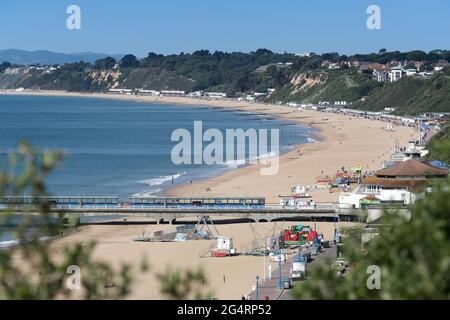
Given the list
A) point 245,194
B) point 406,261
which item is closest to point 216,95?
point 245,194

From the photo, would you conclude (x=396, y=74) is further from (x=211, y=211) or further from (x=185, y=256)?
(x=185, y=256)

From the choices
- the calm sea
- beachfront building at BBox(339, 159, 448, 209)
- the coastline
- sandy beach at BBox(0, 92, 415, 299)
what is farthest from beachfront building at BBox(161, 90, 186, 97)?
beachfront building at BBox(339, 159, 448, 209)

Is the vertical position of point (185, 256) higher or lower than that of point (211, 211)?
lower

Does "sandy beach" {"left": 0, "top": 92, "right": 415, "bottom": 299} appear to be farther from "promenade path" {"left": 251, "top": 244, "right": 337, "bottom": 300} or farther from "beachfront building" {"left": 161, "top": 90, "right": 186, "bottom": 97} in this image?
"beachfront building" {"left": 161, "top": 90, "right": 186, "bottom": 97}

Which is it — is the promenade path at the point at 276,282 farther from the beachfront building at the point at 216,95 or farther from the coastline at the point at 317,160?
the beachfront building at the point at 216,95

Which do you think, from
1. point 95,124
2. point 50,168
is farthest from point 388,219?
point 95,124

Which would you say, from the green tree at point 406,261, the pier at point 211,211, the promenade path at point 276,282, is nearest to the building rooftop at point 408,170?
the pier at point 211,211
